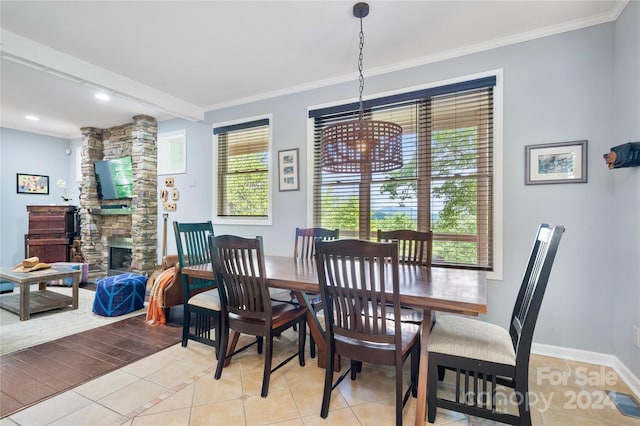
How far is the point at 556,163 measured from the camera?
2.50 m

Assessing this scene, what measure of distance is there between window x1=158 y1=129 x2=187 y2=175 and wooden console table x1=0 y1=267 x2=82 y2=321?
74.7 inches

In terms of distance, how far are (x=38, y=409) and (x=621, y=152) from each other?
401cm

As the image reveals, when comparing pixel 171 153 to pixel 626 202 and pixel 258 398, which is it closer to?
pixel 258 398

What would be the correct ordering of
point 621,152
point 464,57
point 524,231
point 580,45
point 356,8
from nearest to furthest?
point 621,152, point 356,8, point 580,45, point 524,231, point 464,57

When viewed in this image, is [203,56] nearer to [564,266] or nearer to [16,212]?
[564,266]

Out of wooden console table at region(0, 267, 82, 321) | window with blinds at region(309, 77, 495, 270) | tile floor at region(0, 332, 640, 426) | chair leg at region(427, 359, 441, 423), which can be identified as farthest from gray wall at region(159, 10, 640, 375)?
wooden console table at region(0, 267, 82, 321)

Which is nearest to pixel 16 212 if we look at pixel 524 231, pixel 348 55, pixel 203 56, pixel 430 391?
pixel 203 56

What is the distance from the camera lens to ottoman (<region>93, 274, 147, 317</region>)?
346cm

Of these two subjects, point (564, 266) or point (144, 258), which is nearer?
point (564, 266)

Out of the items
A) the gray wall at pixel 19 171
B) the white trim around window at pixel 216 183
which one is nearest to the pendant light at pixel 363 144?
the white trim around window at pixel 216 183

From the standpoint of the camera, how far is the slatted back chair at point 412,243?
2484mm

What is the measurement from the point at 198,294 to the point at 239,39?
2277mm

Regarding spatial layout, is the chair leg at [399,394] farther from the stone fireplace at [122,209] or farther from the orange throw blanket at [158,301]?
the stone fireplace at [122,209]

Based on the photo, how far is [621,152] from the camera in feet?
6.57
